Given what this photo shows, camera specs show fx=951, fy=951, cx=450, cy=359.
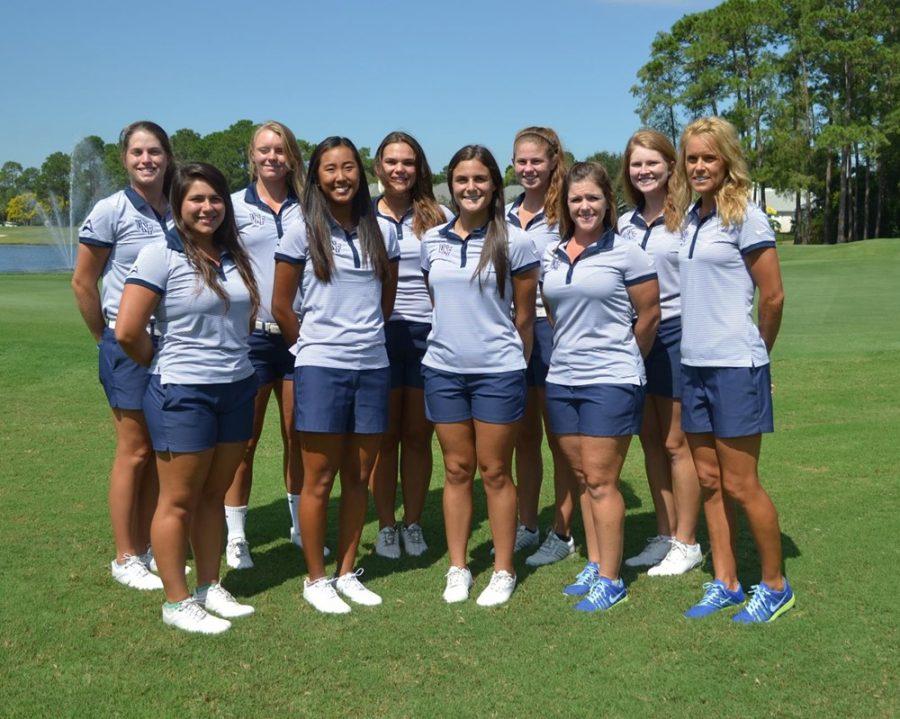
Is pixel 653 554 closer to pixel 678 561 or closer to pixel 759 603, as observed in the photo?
pixel 678 561

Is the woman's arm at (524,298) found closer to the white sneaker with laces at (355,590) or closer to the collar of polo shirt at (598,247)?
the collar of polo shirt at (598,247)

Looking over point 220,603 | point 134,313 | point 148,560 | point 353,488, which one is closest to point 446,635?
point 353,488

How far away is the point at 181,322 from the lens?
402cm

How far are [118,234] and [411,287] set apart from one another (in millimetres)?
1472

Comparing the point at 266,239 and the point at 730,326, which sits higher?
the point at 266,239

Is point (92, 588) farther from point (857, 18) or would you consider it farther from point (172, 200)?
point (857, 18)

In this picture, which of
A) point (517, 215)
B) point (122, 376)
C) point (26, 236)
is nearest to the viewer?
point (122, 376)

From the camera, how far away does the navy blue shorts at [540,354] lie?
4.94 m

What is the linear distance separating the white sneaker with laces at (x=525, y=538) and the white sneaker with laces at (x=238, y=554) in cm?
135

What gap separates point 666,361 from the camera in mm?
4773

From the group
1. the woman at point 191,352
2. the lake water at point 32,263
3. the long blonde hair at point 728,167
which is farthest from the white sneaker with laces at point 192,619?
the lake water at point 32,263

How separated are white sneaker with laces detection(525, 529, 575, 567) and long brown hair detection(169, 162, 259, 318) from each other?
2.06 meters

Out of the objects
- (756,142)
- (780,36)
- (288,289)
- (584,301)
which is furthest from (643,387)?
(780,36)

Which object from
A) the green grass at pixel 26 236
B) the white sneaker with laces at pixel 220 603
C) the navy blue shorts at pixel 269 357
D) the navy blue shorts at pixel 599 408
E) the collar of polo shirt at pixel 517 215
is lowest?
the green grass at pixel 26 236
